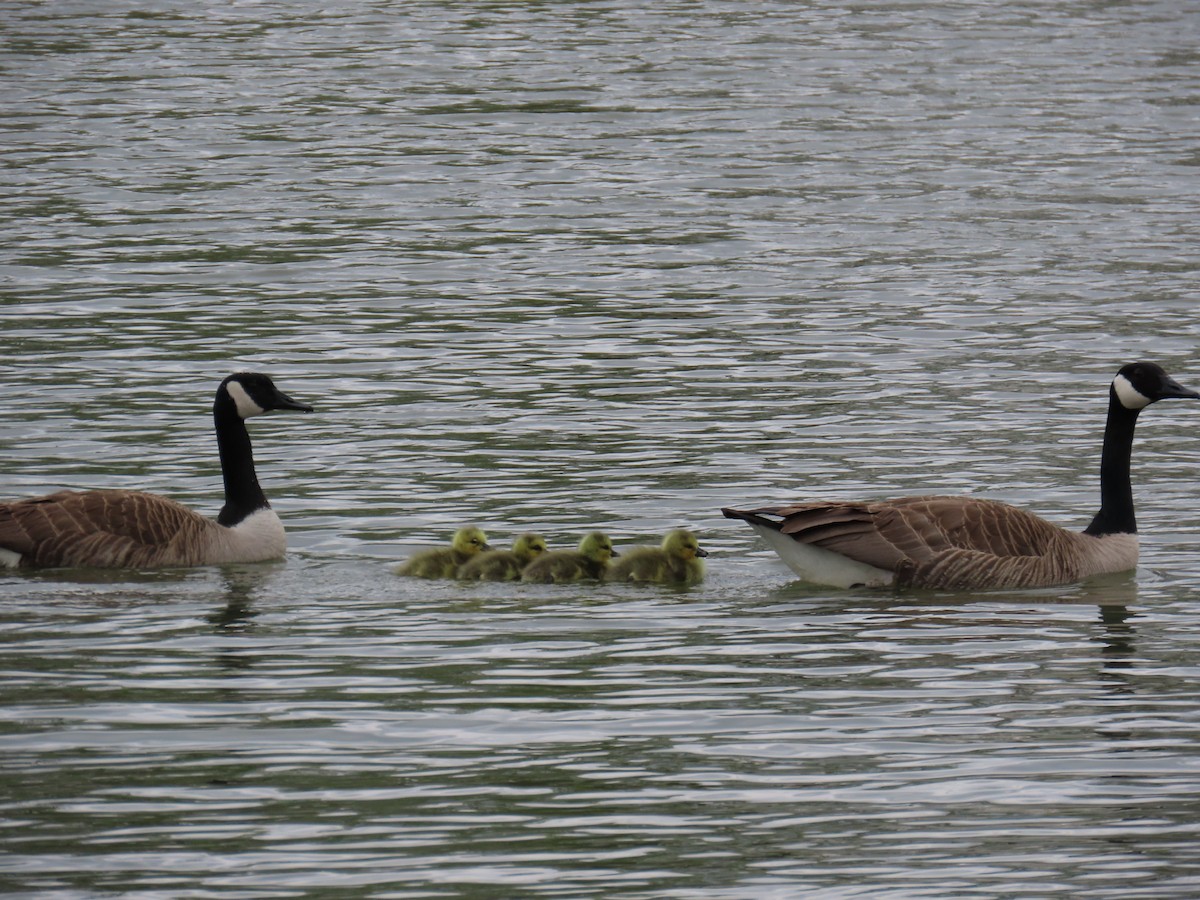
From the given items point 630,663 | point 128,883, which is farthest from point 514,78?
point 128,883

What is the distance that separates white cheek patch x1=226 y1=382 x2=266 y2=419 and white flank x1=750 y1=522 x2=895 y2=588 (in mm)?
3587

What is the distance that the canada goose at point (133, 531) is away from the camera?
43.0ft

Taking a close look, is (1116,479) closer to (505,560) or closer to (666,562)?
(666,562)

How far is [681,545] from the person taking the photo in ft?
40.9

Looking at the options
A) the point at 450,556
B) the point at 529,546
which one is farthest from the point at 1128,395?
the point at 450,556

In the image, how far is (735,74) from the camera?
36.7 m

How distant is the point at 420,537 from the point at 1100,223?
43.4ft

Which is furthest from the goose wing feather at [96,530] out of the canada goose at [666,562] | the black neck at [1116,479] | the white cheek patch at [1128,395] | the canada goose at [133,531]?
the white cheek patch at [1128,395]

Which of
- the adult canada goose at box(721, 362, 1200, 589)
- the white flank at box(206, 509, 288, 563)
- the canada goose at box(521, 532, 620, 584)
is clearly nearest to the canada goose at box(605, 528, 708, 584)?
the canada goose at box(521, 532, 620, 584)

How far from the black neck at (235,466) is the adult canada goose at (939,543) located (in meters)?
3.22

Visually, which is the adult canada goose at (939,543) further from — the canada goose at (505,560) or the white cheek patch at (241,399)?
the white cheek patch at (241,399)

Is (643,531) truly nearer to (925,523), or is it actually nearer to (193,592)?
(925,523)

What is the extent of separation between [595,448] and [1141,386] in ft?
13.6

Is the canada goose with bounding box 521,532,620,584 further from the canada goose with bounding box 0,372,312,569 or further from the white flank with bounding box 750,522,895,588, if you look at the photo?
the canada goose with bounding box 0,372,312,569
